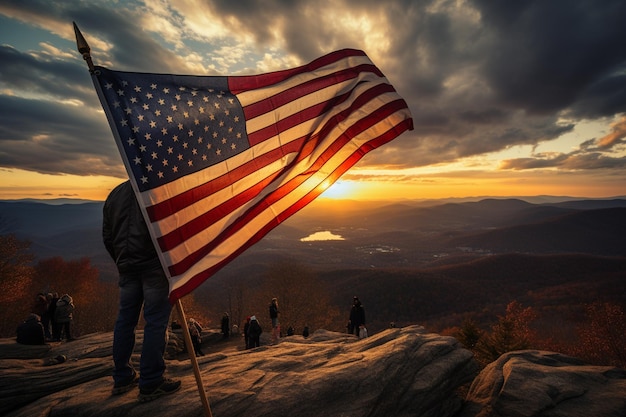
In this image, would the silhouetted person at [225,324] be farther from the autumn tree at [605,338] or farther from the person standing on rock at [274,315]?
the autumn tree at [605,338]

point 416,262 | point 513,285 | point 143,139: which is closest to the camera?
point 143,139

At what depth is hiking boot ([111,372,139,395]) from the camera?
13.8 ft

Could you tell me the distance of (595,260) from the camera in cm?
12475

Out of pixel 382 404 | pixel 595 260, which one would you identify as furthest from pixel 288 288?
pixel 595 260

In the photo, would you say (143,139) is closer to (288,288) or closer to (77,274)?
(288,288)

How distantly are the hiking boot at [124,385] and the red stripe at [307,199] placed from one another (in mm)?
2346

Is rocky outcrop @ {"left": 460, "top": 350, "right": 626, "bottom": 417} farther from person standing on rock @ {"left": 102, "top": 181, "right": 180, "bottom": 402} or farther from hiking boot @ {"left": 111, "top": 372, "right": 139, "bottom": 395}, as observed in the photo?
hiking boot @ {"left": 111, "top": 372, "right": 139, "bottom": 395}

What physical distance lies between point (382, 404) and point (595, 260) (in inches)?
6860

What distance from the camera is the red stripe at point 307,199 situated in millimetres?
3663

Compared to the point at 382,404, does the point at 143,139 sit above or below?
above

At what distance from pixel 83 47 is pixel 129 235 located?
2.24m

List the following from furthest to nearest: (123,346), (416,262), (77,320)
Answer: (416,262) → (77,320) → (123,346)

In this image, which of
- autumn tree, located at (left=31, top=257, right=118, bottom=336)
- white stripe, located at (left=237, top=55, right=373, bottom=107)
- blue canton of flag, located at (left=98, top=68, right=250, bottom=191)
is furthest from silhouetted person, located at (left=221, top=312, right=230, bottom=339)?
autumn tree, located at (left=31, top=257, right=118, bottom=336)

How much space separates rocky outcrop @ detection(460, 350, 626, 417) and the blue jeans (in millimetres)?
5716
